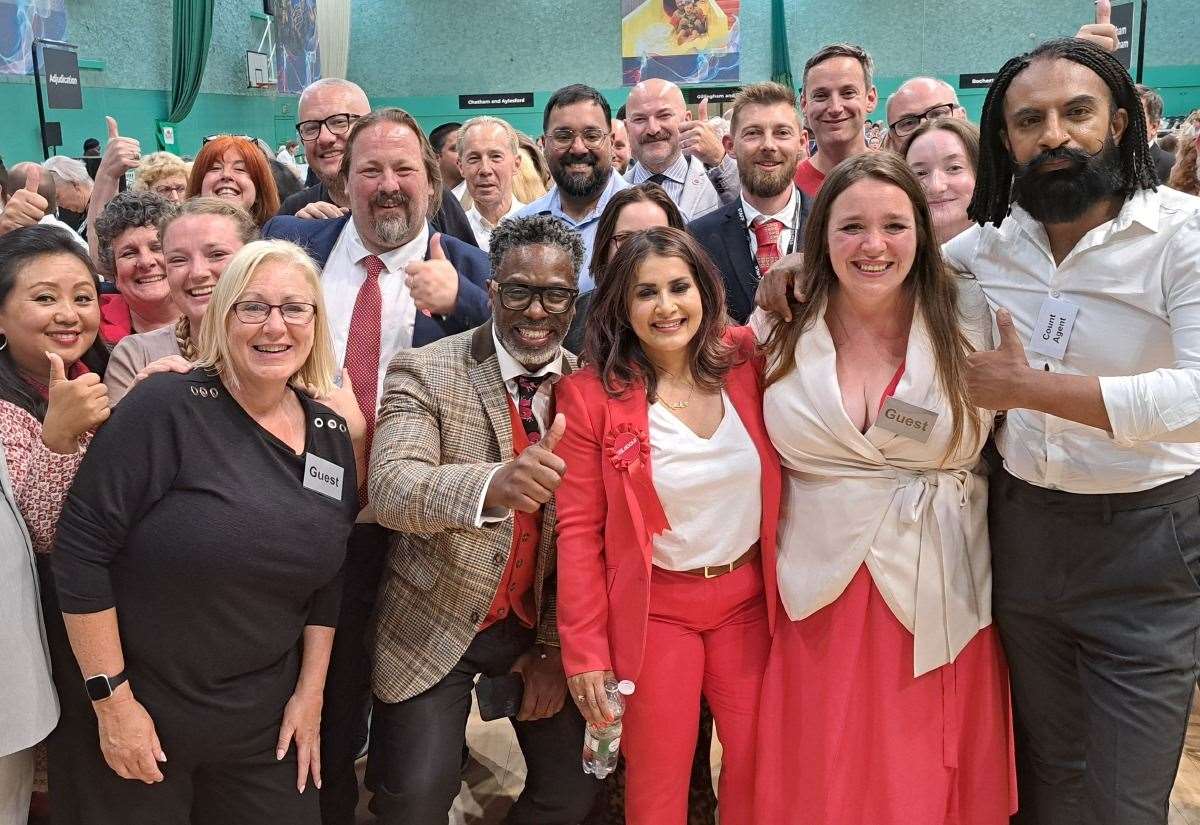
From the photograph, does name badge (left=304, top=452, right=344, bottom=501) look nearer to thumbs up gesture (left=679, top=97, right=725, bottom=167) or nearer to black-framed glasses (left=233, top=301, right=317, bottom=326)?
black-framed glasses (left=233, top=301, right=317, bottom=326)

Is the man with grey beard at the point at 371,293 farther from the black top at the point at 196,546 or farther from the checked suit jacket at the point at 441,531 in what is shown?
the black top at the point at 196,546

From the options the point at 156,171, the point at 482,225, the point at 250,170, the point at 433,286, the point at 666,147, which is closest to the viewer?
the point at 433,286

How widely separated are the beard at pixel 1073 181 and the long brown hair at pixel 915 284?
0.24m

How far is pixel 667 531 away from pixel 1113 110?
1.42 metres

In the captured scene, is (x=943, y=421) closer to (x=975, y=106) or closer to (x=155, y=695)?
(x=155, y=695)

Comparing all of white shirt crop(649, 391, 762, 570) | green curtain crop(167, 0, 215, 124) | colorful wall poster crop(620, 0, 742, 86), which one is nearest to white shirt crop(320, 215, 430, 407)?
white shirt crop(649, 391, 762, 570)

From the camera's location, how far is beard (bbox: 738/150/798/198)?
11.7ft

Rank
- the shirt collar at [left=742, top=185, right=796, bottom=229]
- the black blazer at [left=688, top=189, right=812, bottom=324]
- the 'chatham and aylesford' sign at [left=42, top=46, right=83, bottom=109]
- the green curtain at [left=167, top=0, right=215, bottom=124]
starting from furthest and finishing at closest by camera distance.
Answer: the green curtain at [left=167, top=0, right=215, bottom=124] → the 'chatham and aylesford' sign at [left=42, top=46, right=83, bottom=109] → the shirt collar at [left=742, top=185, right=796, bottom=229] → the black blazer at [left=688, top=189, right=812, bottom=324]

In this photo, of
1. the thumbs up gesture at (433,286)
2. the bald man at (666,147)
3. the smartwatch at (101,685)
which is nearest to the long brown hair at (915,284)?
the thumbs up gesture at (433,286)

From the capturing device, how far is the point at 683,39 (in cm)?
1677

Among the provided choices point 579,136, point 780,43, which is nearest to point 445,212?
point 579,136

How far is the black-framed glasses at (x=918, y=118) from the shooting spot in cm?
393

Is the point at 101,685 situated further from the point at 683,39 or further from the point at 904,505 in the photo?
the point at 683,39

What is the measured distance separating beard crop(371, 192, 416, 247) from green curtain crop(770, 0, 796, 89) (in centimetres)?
1515
